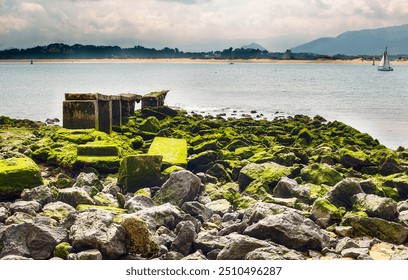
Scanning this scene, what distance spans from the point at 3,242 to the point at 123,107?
11053 millimetres

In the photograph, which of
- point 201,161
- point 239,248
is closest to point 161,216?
point 239,248

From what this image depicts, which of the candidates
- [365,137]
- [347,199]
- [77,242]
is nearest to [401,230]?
[347,199]

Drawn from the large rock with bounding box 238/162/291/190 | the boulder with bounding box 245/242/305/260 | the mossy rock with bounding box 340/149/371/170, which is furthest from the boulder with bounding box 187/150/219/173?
the boulder with bounding box 245/242/305/260

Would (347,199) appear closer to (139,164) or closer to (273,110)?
(139,164)

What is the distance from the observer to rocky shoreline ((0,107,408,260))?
19.2 feet

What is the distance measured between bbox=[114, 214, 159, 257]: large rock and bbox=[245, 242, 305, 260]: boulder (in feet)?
3.23

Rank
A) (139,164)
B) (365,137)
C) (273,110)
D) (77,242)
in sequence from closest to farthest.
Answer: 1. (77,242)
2. (139,164)
3. (365,137)
4. (273,110)

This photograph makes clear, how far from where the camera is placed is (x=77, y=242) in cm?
571

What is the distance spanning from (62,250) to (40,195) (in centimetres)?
199

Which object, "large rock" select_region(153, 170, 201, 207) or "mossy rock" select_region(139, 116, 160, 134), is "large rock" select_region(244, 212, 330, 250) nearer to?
"large rock" select_region(153, 170, 201, 207)

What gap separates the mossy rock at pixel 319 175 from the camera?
983cm

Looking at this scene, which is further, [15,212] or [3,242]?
[15,212]

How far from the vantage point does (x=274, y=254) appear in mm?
5668

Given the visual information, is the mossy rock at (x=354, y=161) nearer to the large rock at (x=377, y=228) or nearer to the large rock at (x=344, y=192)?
the large rock at (x=344, y=192)
